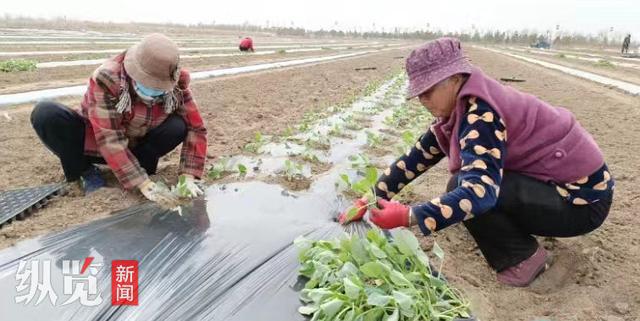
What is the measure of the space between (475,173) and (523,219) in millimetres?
515

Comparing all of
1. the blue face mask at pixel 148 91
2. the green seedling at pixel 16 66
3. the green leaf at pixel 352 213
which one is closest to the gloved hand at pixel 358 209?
the green leaf at pixel 352 213

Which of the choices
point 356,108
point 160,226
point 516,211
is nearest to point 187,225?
point 160,226

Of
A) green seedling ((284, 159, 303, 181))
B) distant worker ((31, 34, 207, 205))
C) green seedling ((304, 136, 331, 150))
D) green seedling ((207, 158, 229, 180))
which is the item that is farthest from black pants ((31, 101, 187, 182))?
green seedling ((304, 136, 331, 150))

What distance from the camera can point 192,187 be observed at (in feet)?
9.48

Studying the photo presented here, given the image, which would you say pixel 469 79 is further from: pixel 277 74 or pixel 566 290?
pixel 277 74

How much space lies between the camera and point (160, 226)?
2455mm

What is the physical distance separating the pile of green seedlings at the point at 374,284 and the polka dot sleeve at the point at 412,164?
0.52m

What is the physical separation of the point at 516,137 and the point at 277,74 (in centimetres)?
867

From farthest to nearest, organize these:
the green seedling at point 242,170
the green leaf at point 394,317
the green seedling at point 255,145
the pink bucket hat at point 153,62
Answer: the green seedling at point 255,145, the green seedling at point 242,170, the pink bucket hat at point 153,62, the green leaf at point 394,317

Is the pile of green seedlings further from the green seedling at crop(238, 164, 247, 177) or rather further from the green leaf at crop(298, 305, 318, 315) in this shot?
the green seedling at crop(238, 164, 247, 177)

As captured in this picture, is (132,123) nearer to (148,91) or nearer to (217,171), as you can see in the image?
(148,91)

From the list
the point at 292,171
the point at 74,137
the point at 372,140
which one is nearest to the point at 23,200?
the point at 74,137

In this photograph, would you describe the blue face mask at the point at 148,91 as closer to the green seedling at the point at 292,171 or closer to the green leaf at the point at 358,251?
the green seedling at the point at 292,171

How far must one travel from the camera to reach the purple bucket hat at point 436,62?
1.81 m
